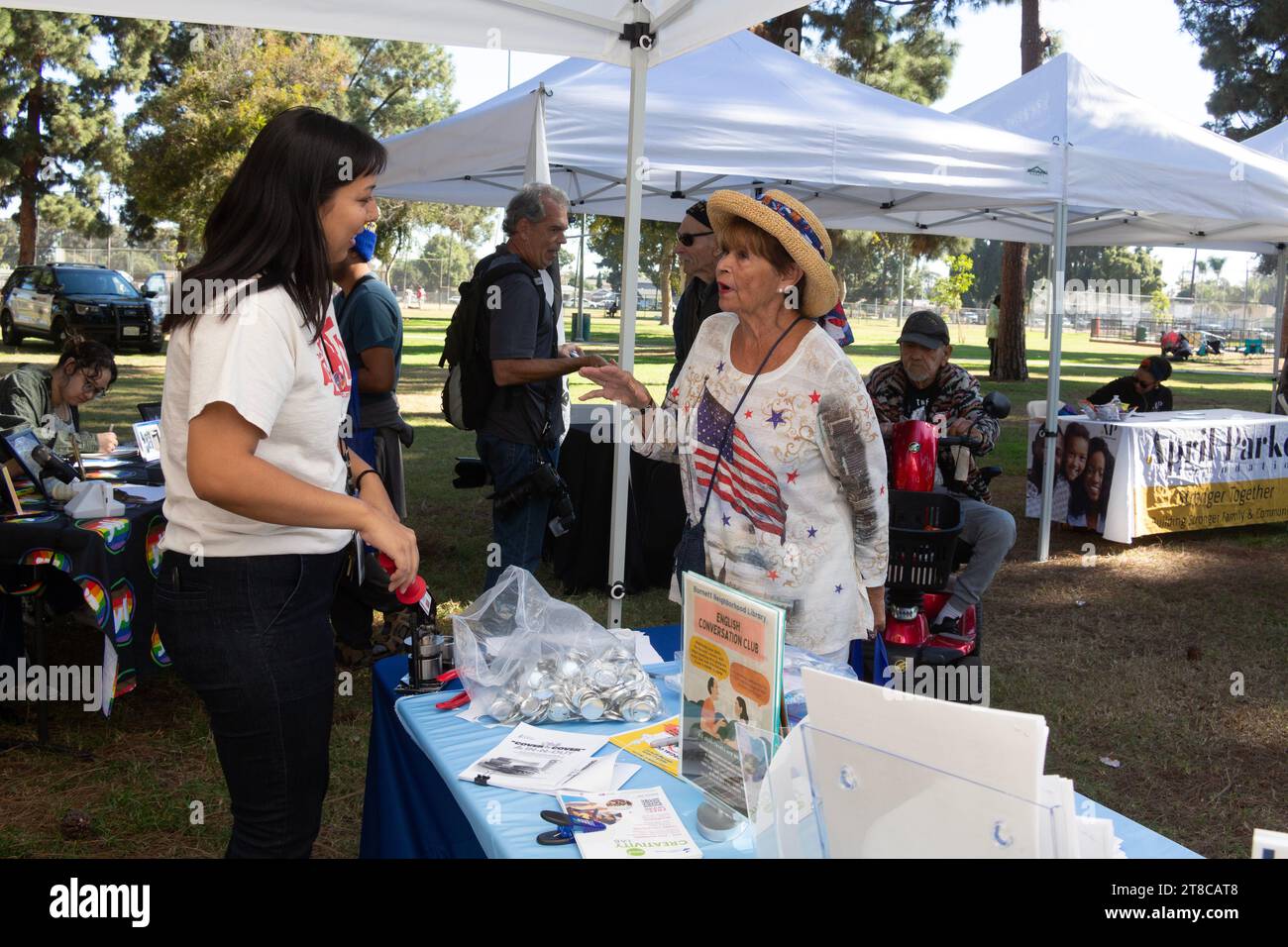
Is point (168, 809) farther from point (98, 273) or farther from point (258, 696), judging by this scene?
point (98, 273)

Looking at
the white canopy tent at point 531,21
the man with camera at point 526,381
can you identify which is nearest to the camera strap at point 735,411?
the white canopy tent at point 531,21

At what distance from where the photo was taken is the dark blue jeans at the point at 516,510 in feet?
13.0

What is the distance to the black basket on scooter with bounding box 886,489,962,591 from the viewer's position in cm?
384

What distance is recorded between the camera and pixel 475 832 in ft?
5.85

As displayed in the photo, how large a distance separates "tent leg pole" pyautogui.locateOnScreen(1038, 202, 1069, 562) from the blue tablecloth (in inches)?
187

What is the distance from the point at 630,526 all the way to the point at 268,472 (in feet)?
14.7

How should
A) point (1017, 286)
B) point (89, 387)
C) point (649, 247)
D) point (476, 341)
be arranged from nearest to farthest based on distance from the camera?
point (476, 341), point (89, 387), point (1017, 286), point (649, 247)

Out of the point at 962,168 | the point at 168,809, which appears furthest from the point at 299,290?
the point at 962,168

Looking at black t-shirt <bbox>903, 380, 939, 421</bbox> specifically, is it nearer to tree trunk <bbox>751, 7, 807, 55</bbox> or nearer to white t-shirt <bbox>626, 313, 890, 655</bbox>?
white t-shirt <bbox>626, 313, 890, 655</bbox>

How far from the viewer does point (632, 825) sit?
1734 mm

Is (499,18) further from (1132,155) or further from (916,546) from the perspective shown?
(1132,155)

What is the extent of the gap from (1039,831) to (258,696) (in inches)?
48.2

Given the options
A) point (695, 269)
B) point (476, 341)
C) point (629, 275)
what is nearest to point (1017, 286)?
point (695, 269)

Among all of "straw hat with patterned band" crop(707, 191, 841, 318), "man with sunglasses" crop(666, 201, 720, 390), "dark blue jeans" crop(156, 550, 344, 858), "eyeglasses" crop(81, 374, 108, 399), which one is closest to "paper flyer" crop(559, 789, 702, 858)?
"dark blue jeans" crop(156, 550, 344, 858)
